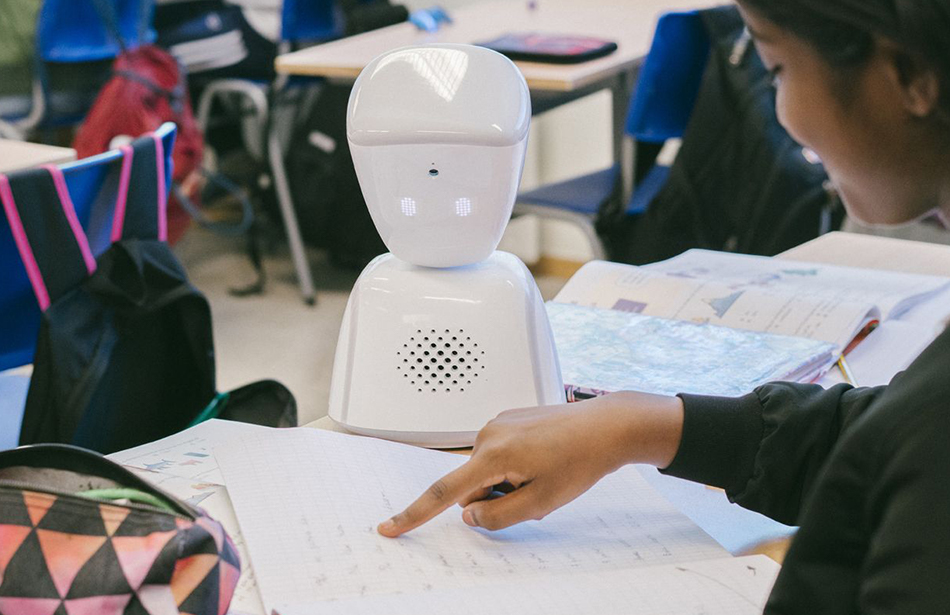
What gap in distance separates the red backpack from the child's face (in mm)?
2785

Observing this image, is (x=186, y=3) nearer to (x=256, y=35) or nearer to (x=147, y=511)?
(x=256, y=35)

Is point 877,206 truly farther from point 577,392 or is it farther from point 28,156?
point 28,156

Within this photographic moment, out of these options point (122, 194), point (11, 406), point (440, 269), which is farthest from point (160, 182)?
point (440, 269)

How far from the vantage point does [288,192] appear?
339 centimetres

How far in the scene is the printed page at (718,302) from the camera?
1.04m

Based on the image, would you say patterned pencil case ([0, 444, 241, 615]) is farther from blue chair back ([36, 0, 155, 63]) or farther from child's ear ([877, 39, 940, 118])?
blue chair back ([36, 0, 155, 63])

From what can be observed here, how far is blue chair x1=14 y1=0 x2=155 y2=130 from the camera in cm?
327

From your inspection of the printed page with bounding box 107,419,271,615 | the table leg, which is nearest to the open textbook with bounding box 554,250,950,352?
the printed page with bounding box 107,419,271,615

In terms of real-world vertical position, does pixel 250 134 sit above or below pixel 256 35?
below

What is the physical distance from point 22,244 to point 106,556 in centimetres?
89

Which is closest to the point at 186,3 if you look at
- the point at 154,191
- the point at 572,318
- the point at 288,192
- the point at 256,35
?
the point at 256,35

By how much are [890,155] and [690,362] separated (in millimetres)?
472

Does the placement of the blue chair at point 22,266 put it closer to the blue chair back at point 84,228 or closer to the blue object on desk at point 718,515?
the blue chair back at point 84,228

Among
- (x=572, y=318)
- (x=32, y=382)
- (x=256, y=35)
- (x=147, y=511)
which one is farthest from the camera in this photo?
(x=256, y=35)
